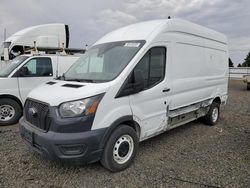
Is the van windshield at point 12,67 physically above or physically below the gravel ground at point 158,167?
above

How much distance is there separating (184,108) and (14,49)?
26.3 ft

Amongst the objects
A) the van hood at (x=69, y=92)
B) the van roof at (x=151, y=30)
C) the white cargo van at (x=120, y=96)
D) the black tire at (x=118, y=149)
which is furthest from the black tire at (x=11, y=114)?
the black tire at (x=118, y=149)

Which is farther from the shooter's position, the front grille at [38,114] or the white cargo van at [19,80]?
the white cargo van at [19,80]

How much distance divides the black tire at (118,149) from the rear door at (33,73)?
4178 millimetres

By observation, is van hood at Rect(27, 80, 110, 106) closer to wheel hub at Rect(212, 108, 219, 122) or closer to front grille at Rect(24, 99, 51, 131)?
front grille at Rect(24, 99, 51, 131)

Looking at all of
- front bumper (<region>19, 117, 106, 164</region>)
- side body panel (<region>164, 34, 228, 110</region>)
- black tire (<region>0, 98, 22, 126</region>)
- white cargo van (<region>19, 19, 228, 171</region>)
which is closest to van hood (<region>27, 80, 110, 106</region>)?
white cargo van (<region>19, 19, 228, 171</region>)

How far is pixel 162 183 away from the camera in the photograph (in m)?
3.42

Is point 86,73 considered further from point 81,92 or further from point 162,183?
point 162,183

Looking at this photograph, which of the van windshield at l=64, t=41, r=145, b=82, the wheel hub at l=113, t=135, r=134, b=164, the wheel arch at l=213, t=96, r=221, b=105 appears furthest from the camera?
the wheel arch at l=213, t=96, r=221, b=105

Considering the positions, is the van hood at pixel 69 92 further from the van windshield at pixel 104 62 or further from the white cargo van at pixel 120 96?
the van windshield at pixel 104 62

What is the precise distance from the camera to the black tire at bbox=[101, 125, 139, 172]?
353 centimetres

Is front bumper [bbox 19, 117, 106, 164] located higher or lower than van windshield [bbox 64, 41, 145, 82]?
lower

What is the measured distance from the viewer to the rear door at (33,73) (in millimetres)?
6695

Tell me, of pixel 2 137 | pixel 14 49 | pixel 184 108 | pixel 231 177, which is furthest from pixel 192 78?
pixel 14 49
